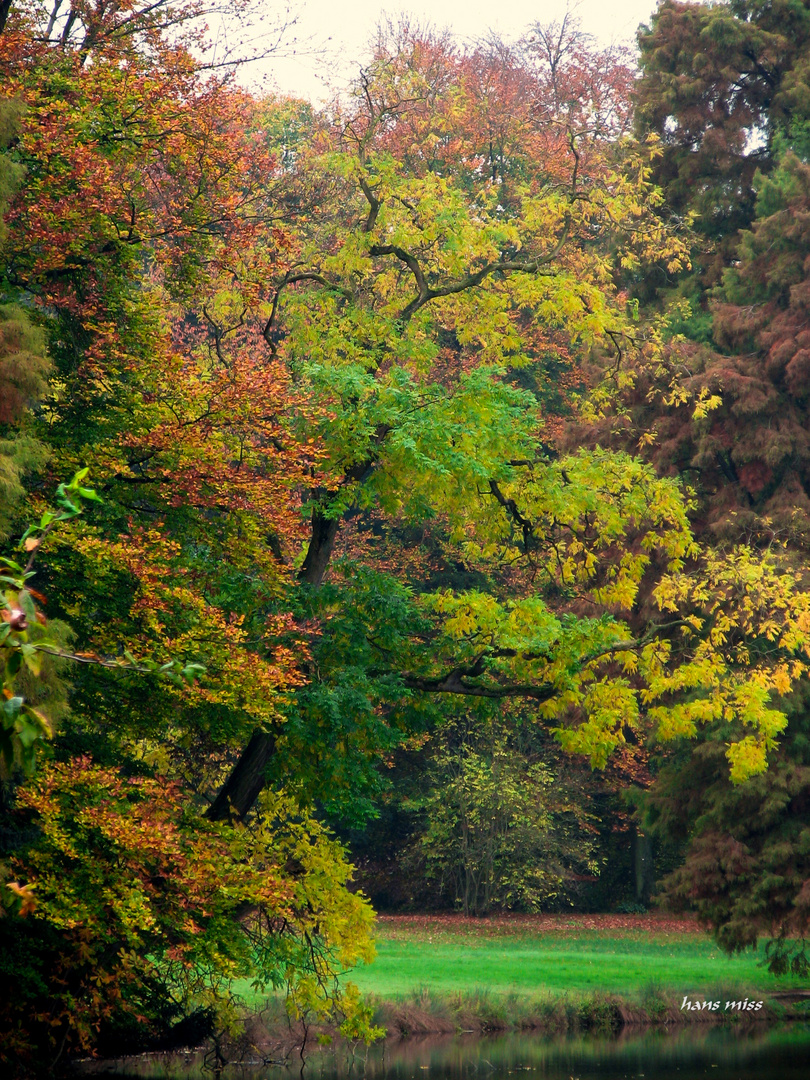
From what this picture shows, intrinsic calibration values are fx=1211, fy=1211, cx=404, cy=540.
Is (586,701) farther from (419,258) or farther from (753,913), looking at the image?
(419,258)

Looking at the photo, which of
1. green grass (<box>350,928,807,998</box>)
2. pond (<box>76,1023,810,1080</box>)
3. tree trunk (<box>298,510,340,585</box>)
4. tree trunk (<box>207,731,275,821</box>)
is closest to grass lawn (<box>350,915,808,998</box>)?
green grass (<box>350,928,807,998</box>)

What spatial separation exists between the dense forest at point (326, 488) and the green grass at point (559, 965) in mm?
1456

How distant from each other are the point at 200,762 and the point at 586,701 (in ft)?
14.0

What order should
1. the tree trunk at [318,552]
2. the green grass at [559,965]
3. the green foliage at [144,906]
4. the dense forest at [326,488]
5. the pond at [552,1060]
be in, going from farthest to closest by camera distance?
the green grass at [559,965], the tree trunk at [318,552], the pond at [552,1060], the dense forest at [326,488], the green foliage at [144,906]

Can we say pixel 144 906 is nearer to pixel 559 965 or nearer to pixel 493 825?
pixel 559 965

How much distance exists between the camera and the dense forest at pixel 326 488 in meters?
10.2

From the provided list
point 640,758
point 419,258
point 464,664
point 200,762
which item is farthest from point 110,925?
point 640,758

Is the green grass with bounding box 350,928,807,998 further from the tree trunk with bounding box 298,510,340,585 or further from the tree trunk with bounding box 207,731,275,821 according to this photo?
the tree trunk with bounding box 298,510,340,585

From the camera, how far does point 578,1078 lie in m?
12.7

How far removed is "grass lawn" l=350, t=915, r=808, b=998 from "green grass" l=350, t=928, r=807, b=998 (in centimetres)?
2

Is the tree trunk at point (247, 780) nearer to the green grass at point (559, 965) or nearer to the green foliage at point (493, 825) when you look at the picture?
the green grass at point (559, 965)

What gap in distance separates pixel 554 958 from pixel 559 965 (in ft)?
4.18

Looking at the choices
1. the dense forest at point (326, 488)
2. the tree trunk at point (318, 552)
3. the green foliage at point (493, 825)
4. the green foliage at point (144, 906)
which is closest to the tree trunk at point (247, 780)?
the dense forest at point (326, 488)

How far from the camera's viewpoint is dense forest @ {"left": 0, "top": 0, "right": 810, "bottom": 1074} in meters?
10.2
